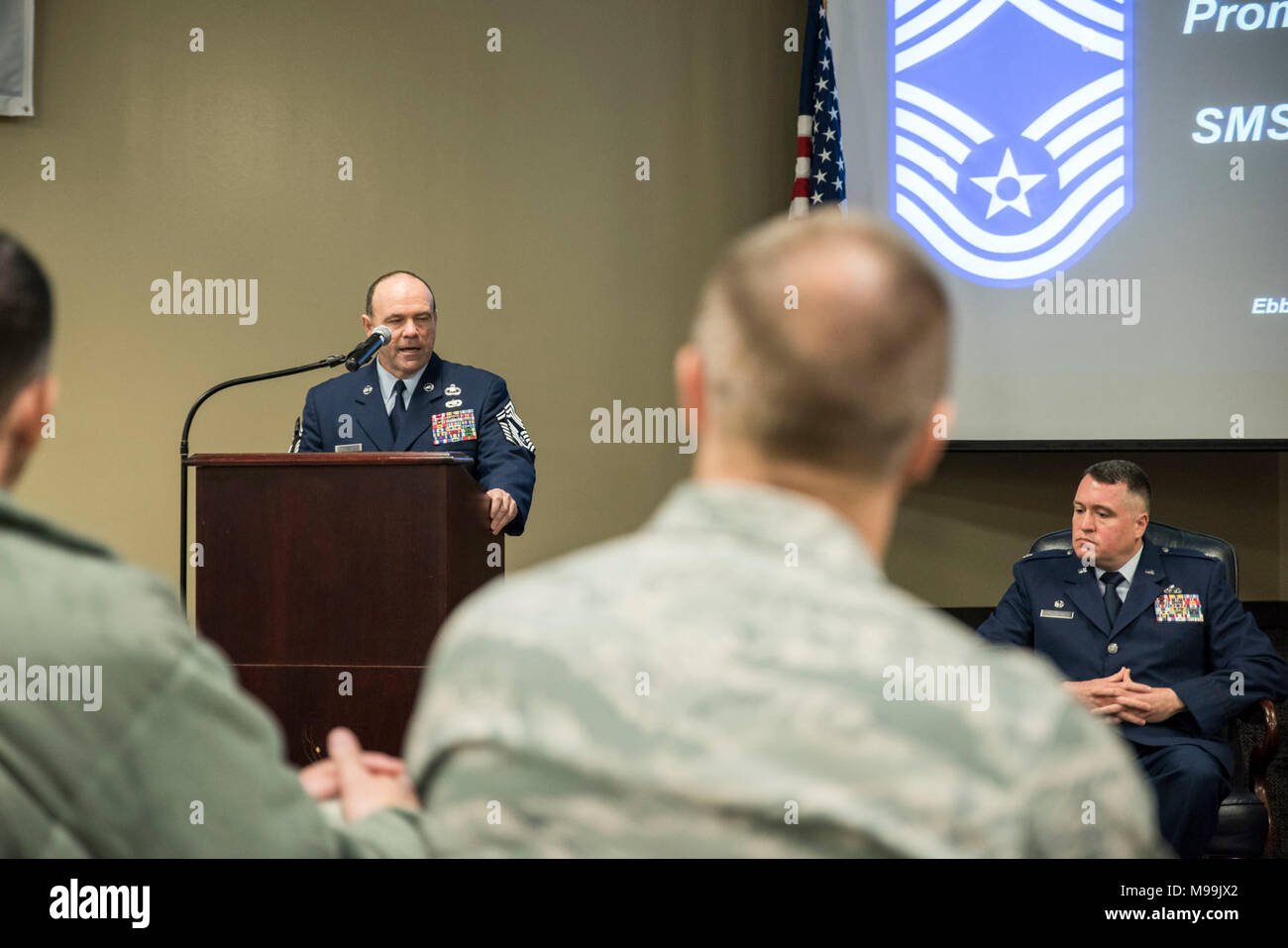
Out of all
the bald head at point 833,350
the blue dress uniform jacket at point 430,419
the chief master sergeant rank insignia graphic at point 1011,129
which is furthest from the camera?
the chief master sergeant rank insignia graphic at point 1011,129

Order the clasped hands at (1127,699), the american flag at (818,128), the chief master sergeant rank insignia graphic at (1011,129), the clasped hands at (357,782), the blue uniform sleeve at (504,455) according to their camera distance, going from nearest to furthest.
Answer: the clasped hands at (357,782)
the clasped hands at (1127,699)
the blue uniform sleeve at (504,455)
the chief master sergeant rank insignia graphic at (1011,129)
the american flag at (818,128)

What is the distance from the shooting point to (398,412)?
3.84 meters

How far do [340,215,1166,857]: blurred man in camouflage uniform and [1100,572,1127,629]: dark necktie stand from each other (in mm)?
2687

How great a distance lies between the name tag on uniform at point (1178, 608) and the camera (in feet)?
10.3

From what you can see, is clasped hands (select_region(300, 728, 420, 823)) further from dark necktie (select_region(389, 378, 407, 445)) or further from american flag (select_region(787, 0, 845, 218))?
american flag (select_region(787, 0, 845, 218))

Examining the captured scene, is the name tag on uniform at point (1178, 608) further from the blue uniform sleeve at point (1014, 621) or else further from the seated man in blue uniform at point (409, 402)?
the seated man in blue uniform at point (409, 402)

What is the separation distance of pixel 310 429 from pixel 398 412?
0.95 feet

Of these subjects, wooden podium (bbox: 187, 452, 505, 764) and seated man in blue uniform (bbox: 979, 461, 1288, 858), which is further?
seated man in blue uniform (bbox: 979, 461, 1288, 858)

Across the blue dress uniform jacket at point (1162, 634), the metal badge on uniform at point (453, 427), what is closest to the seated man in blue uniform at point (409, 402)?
the metal badge on uniform at point (453, 427)

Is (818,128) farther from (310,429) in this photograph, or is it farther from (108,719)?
(108,719)

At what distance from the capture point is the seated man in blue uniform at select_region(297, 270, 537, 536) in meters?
3.77

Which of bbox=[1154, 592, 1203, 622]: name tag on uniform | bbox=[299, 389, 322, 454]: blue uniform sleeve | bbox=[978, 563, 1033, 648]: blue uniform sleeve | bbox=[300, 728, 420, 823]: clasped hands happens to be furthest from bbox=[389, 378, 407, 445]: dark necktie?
bbox=[300, 728, 420, 823]: clasped hands

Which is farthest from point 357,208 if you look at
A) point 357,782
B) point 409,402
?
point 357,782
